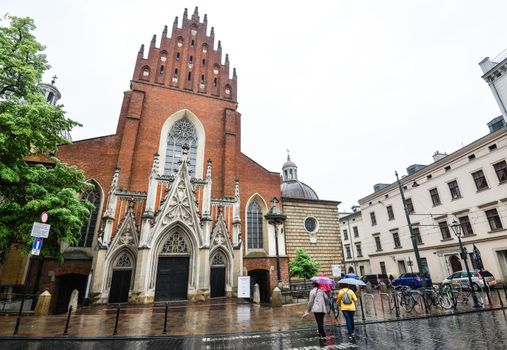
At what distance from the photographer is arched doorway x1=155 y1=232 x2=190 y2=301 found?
1666cm

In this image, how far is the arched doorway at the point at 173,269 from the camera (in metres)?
16.7

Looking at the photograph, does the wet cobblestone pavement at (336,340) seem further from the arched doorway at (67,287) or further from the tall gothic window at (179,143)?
the tall gothic window at (179,143)

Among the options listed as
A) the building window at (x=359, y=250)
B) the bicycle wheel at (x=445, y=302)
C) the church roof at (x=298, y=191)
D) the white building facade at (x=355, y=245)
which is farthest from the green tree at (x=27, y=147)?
the building window at (x=359, y=250)

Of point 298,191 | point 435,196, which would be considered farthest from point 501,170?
point 298,191

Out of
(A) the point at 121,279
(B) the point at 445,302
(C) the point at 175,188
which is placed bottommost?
(B) the point at 445,302

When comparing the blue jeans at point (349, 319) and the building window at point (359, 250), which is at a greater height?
the building window at point (359, 250)

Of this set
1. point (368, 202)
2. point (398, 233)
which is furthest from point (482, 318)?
point (368, 202)

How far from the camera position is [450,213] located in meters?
24.7

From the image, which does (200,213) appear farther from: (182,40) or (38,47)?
(182,40)

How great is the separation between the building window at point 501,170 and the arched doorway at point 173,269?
26141 mm

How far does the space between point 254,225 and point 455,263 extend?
793 inches

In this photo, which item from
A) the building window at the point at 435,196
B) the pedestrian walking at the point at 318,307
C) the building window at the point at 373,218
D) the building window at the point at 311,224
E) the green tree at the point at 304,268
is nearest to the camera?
the pedestrian walking at the point at 318,307

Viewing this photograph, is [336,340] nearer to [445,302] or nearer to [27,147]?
[445,302]

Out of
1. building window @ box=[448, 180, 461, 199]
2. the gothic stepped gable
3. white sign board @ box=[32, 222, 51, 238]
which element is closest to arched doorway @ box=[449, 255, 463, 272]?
building window @ box=[448, 180, 461, 199]
